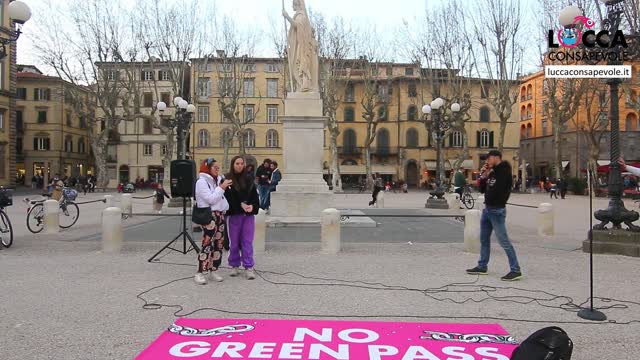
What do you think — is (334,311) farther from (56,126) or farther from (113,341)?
(56,126)

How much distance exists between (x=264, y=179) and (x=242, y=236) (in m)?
8.60

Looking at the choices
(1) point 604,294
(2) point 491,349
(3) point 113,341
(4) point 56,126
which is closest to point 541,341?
(2) point 491,349

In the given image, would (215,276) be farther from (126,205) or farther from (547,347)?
(126,205)

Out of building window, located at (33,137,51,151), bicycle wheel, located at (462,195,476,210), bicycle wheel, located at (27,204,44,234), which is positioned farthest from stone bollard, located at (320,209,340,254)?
building window, located at (33,137,51,151)

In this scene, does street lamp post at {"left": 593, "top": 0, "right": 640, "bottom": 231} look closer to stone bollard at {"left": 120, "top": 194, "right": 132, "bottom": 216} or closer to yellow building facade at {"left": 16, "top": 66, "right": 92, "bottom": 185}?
stone bollard at {"left": 120, "top": 194, "right": 132, "bottom": 216}

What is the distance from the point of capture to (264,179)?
1599 centimetres

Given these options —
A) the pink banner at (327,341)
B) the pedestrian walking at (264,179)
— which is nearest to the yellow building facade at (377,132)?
the pedestrian walking at (264,179)

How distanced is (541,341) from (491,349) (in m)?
1.32

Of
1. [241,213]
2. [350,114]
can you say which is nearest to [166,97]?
[350,114]

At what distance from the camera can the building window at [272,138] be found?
62656 mm

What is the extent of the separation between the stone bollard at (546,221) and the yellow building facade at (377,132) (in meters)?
48.9

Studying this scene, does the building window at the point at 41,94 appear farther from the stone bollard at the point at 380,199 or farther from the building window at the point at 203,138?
the stone bollard at the point at 380,199

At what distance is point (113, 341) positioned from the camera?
183 inches

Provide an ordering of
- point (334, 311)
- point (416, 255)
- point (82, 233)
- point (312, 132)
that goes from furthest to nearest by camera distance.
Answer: point (312, 132) → point (82, 233) → point (416, 255) → point (334, 311)
